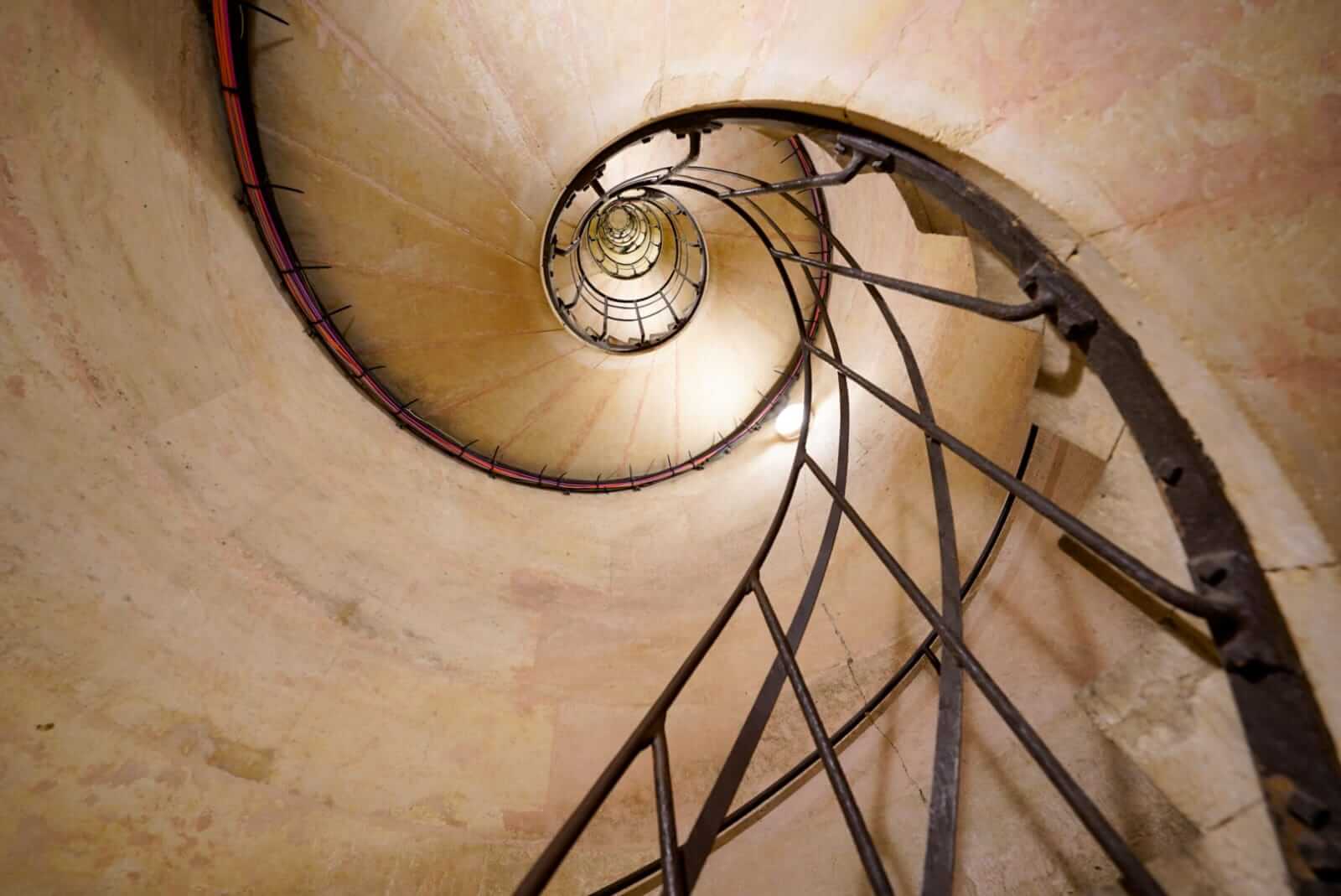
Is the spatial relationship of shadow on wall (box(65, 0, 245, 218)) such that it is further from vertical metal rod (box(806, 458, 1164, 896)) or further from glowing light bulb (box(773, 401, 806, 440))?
glowing light bulb (box(773, 401, 806, 440))

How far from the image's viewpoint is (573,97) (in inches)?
105

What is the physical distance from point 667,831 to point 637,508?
3113 millimetres

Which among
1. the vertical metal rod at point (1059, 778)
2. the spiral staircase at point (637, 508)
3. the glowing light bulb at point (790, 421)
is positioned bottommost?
the vertical metal rod at point (1059, 778)

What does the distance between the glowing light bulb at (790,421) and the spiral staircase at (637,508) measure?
27 cm

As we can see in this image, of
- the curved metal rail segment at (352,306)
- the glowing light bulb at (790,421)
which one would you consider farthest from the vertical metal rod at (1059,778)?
the glowing light bulb at (790,421)

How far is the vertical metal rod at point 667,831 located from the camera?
1.04 meters

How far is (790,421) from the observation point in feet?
14.1

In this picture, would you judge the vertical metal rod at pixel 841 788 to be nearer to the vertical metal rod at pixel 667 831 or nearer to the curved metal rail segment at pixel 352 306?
the vertical metal rod at pixel 667 831

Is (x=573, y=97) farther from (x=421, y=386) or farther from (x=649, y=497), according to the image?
(x=649, y=497)

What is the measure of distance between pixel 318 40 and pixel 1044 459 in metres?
3.71

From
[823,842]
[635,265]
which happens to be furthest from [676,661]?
[635,265]

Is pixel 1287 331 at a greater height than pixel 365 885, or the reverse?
pixel 1287 331

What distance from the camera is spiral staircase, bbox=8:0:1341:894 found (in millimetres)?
1027

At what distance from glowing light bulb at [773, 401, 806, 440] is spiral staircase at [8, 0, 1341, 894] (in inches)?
10.7
